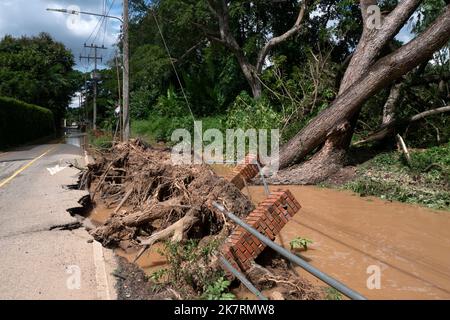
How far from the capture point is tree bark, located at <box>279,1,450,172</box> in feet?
36.1

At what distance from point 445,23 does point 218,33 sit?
45.5 ft

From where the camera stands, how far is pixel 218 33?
2295 centimetres

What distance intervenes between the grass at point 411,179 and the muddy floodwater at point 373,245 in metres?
0.40

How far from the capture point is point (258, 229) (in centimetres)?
480

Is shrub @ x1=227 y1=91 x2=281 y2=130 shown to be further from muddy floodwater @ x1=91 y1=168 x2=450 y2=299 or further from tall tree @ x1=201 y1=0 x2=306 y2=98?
muddy floodwater @ x1=91 y1=168 x2=450 y2=299

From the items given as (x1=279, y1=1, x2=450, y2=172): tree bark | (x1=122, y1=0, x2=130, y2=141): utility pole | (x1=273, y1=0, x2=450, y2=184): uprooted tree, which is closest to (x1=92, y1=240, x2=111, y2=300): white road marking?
(x1=273, y1=0, x2=450, y2=184): uprooted tree

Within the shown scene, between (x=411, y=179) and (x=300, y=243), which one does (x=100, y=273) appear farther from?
(x=411, y=179)

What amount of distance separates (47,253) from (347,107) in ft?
29.9

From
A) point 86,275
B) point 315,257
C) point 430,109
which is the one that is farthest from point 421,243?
point 430,109

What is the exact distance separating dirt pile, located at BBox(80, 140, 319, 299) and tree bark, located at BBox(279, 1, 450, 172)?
14.2ft

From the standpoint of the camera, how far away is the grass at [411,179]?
10.1m

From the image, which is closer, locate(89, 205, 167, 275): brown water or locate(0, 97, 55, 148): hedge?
locate(89, 205, 167, 275): brown water

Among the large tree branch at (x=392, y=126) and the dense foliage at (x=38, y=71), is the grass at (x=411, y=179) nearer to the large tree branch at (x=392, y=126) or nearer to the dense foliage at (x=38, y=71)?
the large tree branch at (x=392, y=126)

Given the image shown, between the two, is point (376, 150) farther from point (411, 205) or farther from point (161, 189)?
point (161, 189)
